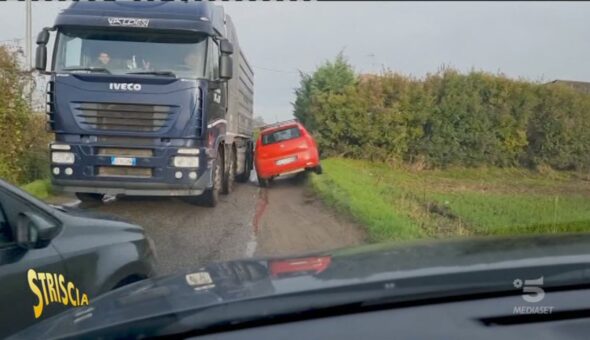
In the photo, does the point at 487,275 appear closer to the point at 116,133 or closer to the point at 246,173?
the point at 116,133

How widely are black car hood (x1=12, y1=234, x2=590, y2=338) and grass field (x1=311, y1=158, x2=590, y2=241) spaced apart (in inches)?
188

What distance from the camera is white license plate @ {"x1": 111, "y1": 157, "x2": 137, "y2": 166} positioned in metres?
10.4

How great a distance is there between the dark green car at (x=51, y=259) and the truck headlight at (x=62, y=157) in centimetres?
613

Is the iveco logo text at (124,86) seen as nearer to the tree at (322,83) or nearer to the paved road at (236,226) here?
the paved road at (236,226)

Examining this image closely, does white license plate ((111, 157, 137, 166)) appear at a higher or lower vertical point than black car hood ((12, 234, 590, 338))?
lower

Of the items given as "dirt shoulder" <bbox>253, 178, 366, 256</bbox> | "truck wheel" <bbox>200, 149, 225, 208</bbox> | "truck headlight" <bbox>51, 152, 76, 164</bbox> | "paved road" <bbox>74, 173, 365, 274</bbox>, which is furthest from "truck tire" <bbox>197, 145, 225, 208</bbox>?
"truck headlight" <bbox>51, 152, 76, 164</bbox>

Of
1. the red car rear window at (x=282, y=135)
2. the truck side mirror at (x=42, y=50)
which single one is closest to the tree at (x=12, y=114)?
the truck side mirror at (x=42, y=50)

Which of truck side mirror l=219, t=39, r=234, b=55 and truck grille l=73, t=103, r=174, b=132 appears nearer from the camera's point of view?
truck grille l=73, t=103, r=174, b=132

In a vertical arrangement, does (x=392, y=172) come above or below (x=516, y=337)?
below

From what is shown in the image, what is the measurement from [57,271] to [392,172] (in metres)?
15.3

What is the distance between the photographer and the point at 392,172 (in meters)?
18.5

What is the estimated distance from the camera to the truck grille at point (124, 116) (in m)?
10.2

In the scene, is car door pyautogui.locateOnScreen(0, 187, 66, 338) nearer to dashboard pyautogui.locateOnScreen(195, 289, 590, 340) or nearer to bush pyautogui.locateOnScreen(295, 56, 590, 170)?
dashboard pyautogui.locateOnScreen(195, 289, 590, 340)

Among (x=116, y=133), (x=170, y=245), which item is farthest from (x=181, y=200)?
(x=170, y=245)
